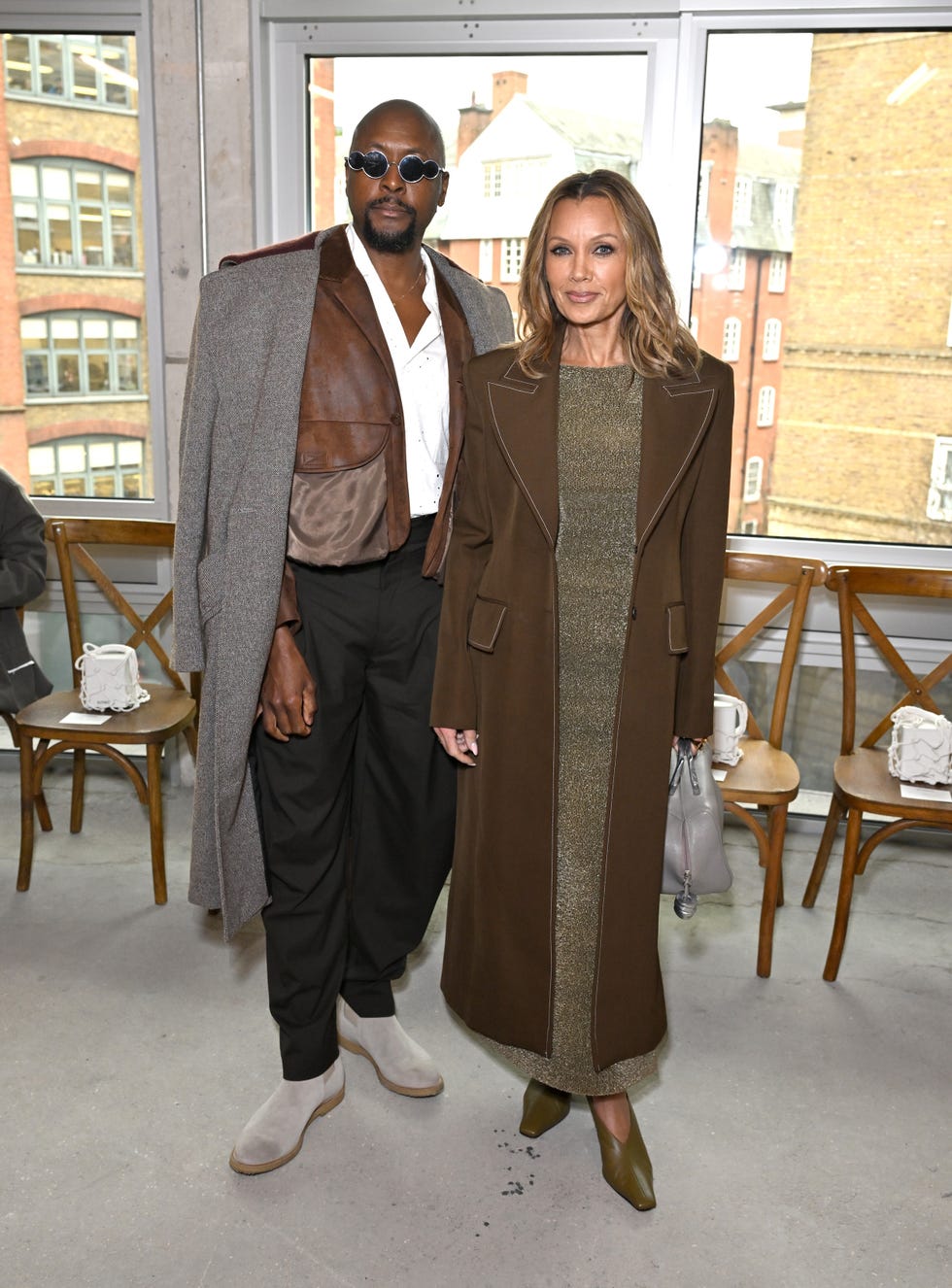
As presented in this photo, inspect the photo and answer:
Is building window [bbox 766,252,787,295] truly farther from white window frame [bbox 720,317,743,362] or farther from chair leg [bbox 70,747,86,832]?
chair leg [bbox 70,747,86,832]

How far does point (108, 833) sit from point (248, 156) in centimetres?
212

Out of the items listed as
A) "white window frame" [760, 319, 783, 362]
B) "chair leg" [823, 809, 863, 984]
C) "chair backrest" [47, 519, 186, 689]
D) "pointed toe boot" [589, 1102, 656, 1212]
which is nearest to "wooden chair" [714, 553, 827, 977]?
"chair leg" [823, 809, 863, 984]

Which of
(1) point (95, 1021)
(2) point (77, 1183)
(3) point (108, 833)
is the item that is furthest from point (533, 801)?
(3) point (108, 833)

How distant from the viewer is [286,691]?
2.09 metres

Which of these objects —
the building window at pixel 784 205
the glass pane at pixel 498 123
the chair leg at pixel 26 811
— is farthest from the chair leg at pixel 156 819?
the building window at pixel 784 205

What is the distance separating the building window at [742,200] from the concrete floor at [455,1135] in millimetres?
2075

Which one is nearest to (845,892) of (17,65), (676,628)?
(676,628)

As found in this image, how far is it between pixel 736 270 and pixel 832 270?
0.28 metres

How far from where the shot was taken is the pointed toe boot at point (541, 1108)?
7.55 feet

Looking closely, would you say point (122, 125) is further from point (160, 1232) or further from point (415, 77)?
point (160, 1232)

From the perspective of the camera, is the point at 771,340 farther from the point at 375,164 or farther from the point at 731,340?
the point at 375,164

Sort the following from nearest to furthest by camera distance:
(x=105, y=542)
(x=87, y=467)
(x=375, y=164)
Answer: (x=375, y=164), (x=105, y=542), (x=87, y=467)

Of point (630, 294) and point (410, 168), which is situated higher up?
point (410, 168)

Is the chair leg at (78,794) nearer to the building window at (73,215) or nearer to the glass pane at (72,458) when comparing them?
the glass pane at (72,458)
